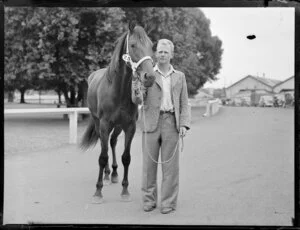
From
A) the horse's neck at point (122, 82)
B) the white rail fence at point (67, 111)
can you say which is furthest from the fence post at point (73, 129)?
the horse's neck at point (122, 82)

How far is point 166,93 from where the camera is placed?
4.61 m

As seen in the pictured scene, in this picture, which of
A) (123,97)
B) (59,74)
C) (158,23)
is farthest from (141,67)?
(59,74)

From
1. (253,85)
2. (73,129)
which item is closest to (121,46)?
(253,85)

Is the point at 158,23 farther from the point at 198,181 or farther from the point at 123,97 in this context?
the point at 198,181

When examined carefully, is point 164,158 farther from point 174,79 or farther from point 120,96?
point 120,96

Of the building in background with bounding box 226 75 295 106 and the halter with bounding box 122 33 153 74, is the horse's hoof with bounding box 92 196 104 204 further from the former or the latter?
the building in background with bounding box 226 75 295 106

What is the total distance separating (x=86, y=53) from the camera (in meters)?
7.00

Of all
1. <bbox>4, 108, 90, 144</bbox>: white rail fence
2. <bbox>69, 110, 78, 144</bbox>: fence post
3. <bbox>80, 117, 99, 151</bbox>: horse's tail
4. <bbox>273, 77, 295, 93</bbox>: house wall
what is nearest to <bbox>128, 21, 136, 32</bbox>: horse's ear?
A: <bbox>273, 77, 295, 93</bbox>: house wall

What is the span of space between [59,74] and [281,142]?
4960 mm

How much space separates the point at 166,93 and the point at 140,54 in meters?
0.58

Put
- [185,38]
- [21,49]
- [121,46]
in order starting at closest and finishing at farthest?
[121,46] < [185,38] < [21,49]

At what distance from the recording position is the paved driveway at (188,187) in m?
4.27

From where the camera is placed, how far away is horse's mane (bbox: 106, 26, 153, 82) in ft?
14.6

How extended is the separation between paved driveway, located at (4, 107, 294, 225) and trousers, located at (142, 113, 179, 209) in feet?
0.74
